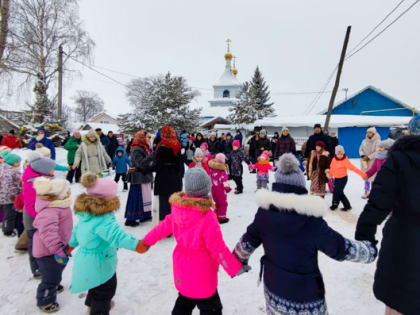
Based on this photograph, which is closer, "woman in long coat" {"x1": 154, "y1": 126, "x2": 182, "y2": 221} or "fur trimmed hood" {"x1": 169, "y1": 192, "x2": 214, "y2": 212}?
"fur trimmed hood" {"x1": 169, "y1": 192, "x2": 214, "y2": 212}

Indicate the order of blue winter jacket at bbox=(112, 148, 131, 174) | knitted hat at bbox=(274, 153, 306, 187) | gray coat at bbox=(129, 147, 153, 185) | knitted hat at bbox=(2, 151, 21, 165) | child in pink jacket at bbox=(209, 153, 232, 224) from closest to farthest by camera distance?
knitted hat at bbox=(274, 153, 306, 187)
knitted hat at bbox=(2, 151, 21, 165)
gray coat at bbox=(129, 147, 153, 185)
child in pink jacket at bbox=(209, 153, 232, 224)
blue winter jacket at bbox=(112, 148, 131, 174)

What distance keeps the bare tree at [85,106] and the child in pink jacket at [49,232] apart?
7044 cm

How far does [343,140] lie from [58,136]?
1950 centimetres

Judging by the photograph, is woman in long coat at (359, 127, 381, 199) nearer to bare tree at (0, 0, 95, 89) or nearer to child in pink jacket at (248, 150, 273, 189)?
child in pink jacket at (248, 150, 273, 189)

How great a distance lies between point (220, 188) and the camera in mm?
5551

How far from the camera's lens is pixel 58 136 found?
1424cm

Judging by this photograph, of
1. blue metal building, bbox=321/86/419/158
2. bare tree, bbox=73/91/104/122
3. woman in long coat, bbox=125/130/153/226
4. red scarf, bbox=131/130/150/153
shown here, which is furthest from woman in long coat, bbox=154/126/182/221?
bare tree, bbox=73/91/104/122

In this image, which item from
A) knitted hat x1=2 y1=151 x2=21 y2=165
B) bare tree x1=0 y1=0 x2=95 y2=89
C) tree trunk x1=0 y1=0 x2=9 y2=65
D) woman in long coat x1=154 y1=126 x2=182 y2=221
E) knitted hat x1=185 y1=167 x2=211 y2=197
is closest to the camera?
knitted hat x1=185 y1=167 x2=211 y2=197

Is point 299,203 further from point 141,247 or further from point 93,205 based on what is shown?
point 93,205

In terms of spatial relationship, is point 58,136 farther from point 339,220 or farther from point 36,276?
A: point 339,220

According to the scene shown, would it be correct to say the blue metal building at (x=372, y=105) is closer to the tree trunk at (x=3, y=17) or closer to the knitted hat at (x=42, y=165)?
the tree trunk at (x=3, y=17)

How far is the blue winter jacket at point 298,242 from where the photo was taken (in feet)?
5.55

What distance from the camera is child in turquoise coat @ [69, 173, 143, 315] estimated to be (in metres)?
2.27

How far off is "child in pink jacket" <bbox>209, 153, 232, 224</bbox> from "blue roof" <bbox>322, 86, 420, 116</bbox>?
893 inches
